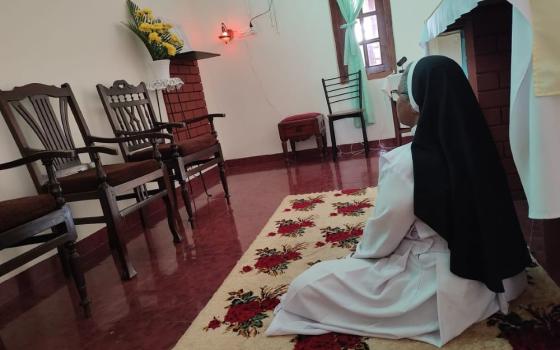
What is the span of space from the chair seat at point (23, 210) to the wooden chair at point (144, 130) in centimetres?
108

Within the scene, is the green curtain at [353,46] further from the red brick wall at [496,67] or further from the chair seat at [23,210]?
the chair seat at [23,210]

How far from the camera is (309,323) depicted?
1.26 meters

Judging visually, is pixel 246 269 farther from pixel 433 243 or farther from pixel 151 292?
pixel 433 243

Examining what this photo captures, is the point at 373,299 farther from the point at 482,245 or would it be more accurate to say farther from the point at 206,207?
the point at 206,207

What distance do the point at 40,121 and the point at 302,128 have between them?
2.57m

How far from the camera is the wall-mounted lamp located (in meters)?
4.50

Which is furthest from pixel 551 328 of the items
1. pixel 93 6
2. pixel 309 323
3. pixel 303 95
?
pixel 303 95

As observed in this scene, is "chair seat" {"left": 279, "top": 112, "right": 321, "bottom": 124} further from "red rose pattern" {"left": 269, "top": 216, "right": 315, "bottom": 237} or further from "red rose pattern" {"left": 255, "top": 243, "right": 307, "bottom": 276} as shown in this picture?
"red rose pattern" {"left": 255, "top": 243, "right": 307, "bottom": 276}

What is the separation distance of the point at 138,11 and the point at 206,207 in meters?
1.76

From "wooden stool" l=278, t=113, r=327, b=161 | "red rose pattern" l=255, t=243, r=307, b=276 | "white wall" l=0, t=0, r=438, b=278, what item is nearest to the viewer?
"red rose pattern" l=255, t=243, r=307, b=276

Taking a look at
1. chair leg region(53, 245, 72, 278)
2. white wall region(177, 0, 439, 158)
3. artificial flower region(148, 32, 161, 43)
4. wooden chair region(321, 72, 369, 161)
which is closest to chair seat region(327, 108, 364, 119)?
wooden chair region(321, 72, 369, 161)

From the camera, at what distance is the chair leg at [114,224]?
193 cm

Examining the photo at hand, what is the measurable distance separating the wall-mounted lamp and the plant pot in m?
1.31

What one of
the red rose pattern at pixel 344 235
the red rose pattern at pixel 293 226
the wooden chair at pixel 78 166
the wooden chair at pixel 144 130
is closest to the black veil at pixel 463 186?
the red rose pattern at pixel 344 235
